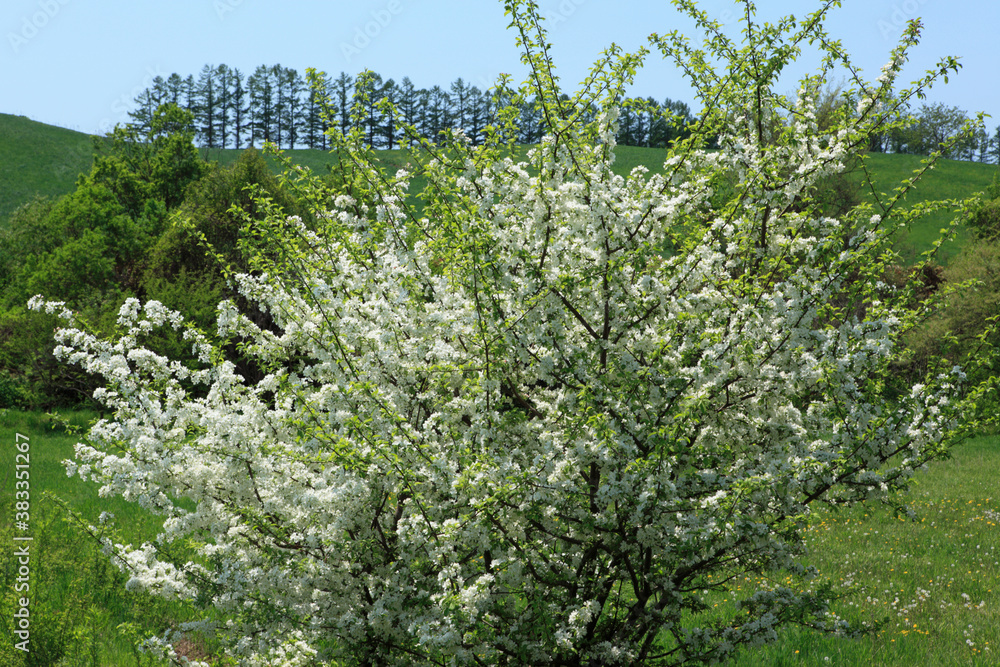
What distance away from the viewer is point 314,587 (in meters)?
4.83

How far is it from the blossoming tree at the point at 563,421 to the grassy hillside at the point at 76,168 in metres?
50.8

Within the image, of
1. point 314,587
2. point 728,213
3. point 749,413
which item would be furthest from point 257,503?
point 728,213

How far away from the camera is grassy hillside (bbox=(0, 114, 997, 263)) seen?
57531 mm

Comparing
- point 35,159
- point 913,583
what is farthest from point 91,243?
point 35,159

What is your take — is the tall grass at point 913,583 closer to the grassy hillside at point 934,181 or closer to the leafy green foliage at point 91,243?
the leafy green foliage at point 91,243

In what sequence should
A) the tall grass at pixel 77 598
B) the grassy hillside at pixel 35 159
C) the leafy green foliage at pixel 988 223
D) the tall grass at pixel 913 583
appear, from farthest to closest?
the grassy hillside at pixel 35 159 → the leafy green foliage at pixel 988 223 → the tall grass at pixel 913 583 → the tall grass at pixel 77 598

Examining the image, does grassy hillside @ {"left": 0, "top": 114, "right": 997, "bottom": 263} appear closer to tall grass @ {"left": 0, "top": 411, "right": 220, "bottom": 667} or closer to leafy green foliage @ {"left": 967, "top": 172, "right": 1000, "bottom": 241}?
leafy green foliage @ {"left": 967, "top": 172, "right": 1000, "bottom": 241}

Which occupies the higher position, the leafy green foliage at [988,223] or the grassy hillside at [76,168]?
the grassy hillside at [76,168]

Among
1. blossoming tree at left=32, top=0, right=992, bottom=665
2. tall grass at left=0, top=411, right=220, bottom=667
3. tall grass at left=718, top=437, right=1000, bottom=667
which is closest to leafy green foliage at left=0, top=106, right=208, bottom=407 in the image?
tall grass at left=0, top=411, right=220, bottom=667

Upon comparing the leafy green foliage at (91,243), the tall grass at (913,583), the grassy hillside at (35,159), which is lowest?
the tall grass at (913,583)

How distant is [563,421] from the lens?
15.4ft

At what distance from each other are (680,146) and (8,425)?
2199 cm

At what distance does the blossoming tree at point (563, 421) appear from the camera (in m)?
4.36


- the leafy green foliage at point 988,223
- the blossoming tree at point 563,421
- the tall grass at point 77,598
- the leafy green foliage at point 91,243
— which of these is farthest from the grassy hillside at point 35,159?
the leafy green foliage at point 988,223
